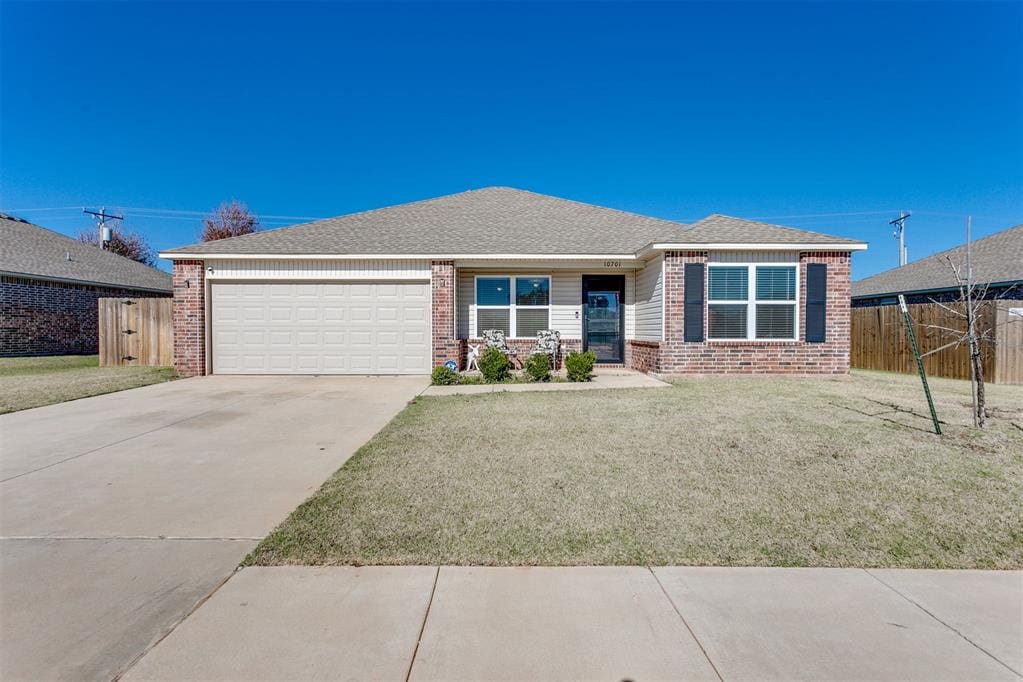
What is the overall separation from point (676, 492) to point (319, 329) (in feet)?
34.2

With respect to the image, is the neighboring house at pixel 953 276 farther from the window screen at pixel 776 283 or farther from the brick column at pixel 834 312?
the window screen at pixel 776 283

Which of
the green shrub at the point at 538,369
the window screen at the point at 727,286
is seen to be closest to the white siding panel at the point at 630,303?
the window screen at the point at 727,286

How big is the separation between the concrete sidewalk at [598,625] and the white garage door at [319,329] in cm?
978

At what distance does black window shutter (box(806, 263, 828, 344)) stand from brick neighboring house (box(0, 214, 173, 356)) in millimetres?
22531

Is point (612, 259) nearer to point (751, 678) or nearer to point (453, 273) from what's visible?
point (453, 273)

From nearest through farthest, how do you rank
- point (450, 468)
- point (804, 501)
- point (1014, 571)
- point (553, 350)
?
point (1014, 571) → point (804, 501) → point (450, 468) → point (553, 350)

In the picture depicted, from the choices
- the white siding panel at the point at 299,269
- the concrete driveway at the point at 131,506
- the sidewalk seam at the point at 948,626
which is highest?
the white siding panel at the point at 299,269

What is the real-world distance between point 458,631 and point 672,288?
9.75 metres

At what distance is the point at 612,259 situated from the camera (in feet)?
41.2

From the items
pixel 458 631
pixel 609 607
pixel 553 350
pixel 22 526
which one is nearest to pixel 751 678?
pixel 609 607

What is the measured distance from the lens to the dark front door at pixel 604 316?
13688 millimetres

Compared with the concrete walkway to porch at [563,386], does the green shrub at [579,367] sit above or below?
above

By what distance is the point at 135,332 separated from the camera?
14.6 metres

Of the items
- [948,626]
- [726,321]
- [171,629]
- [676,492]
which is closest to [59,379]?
[171,629]
